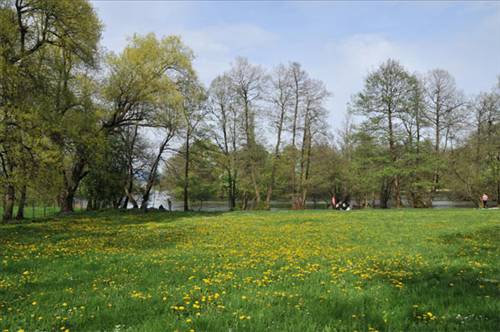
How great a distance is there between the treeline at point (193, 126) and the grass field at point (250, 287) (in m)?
11.6

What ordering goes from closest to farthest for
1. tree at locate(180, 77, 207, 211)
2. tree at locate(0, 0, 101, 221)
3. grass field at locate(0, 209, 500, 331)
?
grass field at locate(0, 209, 500, 331) < tree at locate(0, 0, 101, 221) < tree at locate(180, 77, 207, 211)

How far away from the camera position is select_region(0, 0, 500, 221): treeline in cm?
2222

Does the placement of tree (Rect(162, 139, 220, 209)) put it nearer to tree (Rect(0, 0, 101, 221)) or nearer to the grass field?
tree (Rect(0, 0, 101, 221))

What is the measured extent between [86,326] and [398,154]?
4168cm

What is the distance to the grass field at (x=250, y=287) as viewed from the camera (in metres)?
5.09

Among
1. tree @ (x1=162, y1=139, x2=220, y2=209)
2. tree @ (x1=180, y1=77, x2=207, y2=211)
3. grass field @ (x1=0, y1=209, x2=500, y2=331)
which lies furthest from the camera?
tree @ (x1=162, y1=139, x2=220, y2=209)

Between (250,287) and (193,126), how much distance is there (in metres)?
38.6

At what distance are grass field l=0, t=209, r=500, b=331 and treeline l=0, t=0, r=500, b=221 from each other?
37.9ft

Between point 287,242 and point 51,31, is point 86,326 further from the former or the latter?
point 51,31

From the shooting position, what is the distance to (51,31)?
23.3 m

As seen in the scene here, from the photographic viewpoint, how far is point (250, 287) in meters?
7.02

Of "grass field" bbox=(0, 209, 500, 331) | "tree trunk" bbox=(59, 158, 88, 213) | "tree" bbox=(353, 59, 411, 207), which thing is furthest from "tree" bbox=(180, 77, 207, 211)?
"grass field" bbox=(0, 209, 500, 331)

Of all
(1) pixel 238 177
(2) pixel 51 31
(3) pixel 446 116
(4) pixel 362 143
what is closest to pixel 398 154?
(4) pixel 362 143

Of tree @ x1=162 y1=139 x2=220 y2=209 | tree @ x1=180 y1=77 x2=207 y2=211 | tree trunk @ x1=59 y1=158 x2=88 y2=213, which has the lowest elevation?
tree trunk @ x1=59 y1=158 x2=88 y2=213
